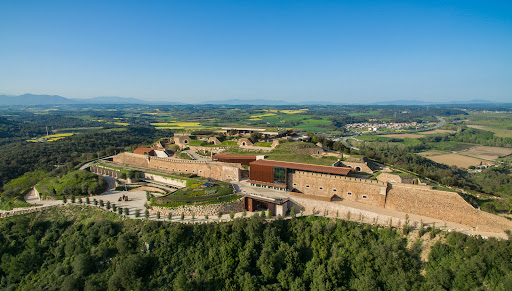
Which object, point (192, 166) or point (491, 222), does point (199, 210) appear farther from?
point (491, 222)

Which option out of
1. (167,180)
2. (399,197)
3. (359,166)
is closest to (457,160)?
(359,166)

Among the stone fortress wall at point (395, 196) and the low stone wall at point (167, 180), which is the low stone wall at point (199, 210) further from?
the low stone wall at point (167, 180)

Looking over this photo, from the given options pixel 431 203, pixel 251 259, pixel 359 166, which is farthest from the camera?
pixel 359 166

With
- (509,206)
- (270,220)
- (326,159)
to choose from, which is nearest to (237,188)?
(270,220)

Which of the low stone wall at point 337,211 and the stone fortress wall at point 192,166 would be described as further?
the stone fortress wall at point 192,166

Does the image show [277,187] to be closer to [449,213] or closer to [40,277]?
[449,213]

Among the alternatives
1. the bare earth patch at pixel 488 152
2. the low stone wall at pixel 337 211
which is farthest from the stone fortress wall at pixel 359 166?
the bare earth patch at pixel 488 152

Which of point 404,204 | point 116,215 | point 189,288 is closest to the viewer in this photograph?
point 189,288
